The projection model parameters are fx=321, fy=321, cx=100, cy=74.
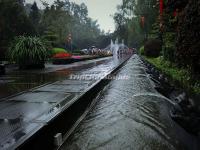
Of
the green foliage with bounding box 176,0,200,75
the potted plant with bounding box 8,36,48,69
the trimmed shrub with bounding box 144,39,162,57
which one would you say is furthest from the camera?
the trimmed shrub with bounding box 144,39,162,57

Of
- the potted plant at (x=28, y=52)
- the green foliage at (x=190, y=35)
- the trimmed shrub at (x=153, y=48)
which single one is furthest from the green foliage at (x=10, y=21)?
the green foliage at (x=190, y=35)

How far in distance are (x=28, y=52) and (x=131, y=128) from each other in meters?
12.8

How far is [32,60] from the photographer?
18281mm

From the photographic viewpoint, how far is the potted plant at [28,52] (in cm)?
1802

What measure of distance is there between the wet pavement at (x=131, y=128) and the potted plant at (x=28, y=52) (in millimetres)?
9730

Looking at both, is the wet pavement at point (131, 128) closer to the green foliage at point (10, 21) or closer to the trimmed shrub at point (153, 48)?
the trimmed shrub at point (153, 48)

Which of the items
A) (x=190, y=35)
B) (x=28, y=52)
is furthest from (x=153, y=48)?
(x=190, y=35)

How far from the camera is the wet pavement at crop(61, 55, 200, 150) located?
5.55m

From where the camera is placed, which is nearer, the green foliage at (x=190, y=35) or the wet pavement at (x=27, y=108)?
the wet pavement at (x=27, y=108)

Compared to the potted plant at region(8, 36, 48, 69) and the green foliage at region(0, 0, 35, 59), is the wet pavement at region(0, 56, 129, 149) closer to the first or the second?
the potted plant at region(8, 36, 48, 69)

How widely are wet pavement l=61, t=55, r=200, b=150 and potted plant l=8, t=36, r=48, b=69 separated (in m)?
9.73

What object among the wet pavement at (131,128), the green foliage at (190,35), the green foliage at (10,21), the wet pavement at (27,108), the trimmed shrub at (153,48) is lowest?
the wet pavement at (131,128)

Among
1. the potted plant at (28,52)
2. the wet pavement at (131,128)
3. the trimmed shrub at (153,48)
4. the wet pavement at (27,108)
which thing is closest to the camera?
the wet pavement at (27,108)

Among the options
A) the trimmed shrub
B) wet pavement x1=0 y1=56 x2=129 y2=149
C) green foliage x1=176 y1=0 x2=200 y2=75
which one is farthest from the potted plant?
the trimmed shrub
